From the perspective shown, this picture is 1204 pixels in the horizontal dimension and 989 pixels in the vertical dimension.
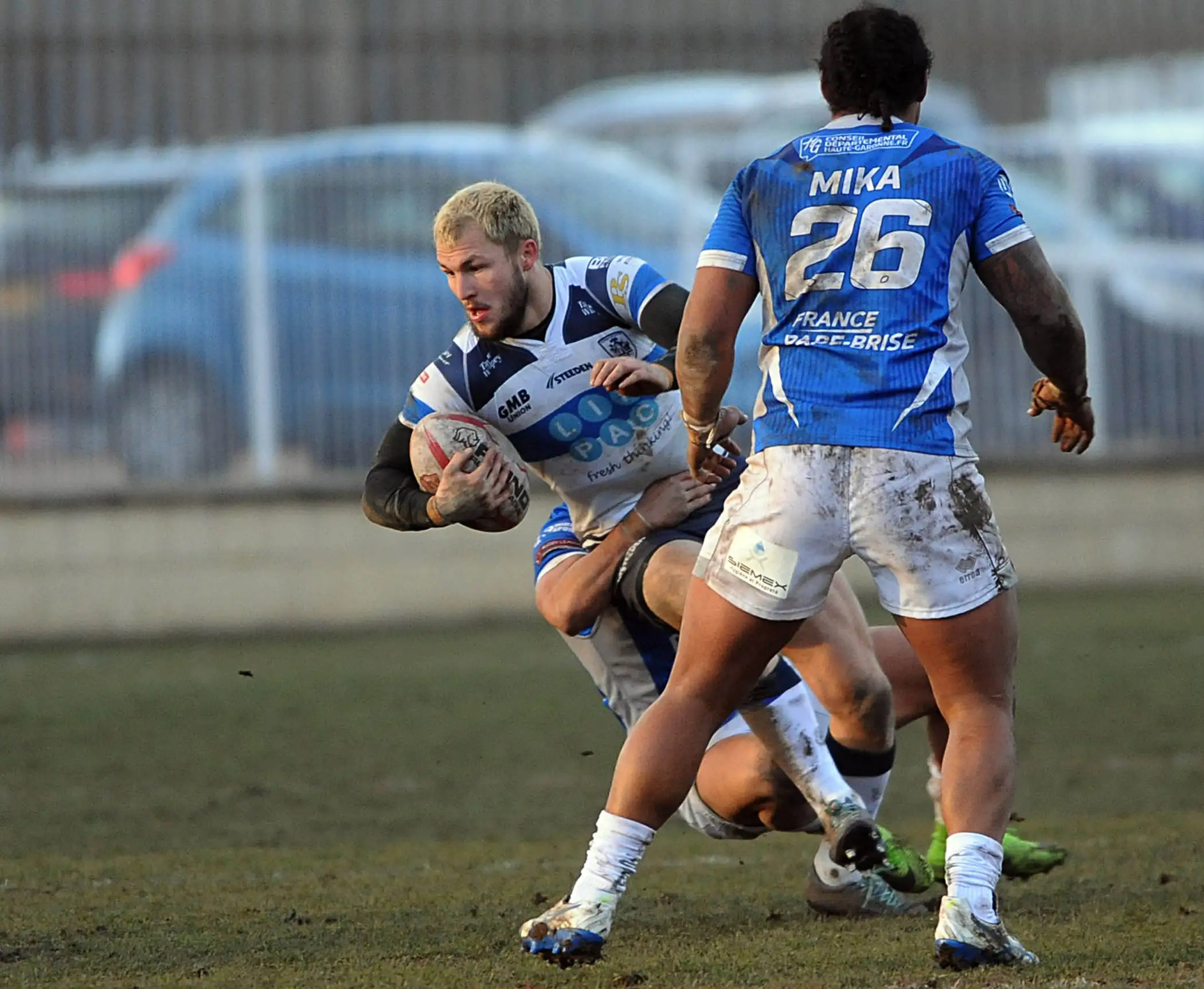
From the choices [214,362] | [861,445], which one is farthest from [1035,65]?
[861,445]

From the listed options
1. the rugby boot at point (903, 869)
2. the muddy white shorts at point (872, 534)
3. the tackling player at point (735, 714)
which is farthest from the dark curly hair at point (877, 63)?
the rugby boot at point (903, 869)

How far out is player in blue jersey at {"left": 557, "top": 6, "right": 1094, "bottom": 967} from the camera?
452cm

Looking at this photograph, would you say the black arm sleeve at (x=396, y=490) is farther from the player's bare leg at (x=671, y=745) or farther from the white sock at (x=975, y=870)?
the white sock at (x=975, y=870)

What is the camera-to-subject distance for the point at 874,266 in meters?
4.55

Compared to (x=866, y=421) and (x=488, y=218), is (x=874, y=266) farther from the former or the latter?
(x=488, y=218)

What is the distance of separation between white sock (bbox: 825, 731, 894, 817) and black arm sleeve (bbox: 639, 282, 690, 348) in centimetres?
122

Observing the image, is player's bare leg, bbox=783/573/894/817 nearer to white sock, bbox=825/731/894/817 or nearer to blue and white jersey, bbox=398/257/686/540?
white sock, bbox=825/731/894/817

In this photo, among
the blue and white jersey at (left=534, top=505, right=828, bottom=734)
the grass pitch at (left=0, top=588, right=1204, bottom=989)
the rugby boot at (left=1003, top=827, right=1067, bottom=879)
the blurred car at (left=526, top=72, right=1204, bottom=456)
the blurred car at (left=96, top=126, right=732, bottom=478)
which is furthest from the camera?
the blurred car at (left=526, top=72, right=1204, bottom=456)

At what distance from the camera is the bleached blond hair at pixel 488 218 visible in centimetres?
529

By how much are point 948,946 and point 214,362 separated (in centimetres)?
983

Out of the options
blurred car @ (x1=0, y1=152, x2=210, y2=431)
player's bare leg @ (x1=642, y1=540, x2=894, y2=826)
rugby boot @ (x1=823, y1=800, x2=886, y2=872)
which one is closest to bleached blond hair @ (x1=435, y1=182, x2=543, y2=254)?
player's bare leg @ (x1=642, y1=540, x2=894, y2=826)

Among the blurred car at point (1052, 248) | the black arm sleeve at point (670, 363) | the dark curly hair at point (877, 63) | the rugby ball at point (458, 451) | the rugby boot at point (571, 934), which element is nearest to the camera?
the rugby boot at point (571, 934)

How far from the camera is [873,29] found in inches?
183

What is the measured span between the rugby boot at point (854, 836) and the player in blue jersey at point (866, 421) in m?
0.68
